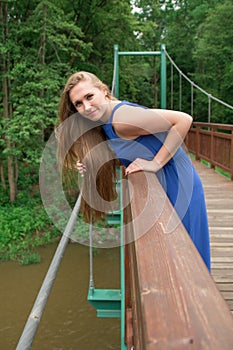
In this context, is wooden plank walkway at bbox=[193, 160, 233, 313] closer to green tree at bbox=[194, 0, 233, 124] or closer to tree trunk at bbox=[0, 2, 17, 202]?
tree trunk at bbox=[0, 2, 17, 202]

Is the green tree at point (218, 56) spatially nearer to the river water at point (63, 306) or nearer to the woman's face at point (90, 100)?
the river water at point (63, 306)

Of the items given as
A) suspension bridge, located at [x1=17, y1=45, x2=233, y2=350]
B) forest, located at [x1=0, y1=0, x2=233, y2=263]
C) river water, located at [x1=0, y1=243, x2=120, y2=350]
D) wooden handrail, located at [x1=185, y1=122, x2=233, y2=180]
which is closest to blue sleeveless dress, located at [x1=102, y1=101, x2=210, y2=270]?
suspension bridge, located at [x1=17, y1=45, x2=233, y2=350]

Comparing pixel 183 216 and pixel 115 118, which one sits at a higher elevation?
pixel 115 118

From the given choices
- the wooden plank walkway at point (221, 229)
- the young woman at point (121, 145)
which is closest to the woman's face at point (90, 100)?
the young woman at point (121, 145)

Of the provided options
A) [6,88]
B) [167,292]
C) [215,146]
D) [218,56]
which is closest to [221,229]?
[167,292]

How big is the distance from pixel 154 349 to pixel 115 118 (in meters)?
0.86

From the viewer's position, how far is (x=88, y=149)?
1.23 m

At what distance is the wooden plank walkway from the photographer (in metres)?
2.09

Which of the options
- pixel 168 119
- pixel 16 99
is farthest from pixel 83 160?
pixel 16 99

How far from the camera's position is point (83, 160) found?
1.25 metres

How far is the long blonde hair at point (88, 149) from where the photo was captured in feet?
4.07

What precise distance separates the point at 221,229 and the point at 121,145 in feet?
6.51

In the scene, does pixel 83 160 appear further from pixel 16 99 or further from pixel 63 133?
pixel 16 99

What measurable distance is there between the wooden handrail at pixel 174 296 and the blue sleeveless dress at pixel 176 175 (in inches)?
20.4
